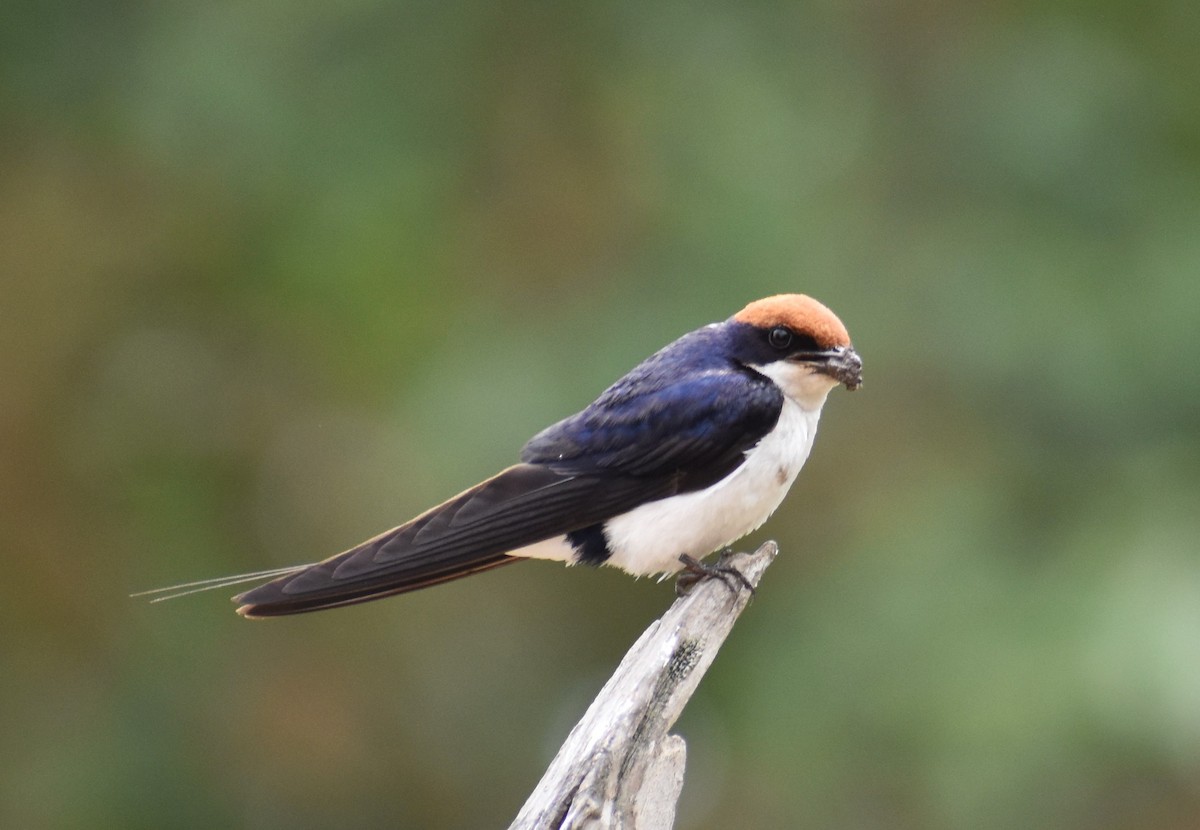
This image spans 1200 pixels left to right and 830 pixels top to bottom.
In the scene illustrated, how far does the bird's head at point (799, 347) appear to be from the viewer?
336 centimetres

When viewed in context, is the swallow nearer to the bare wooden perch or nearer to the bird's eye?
the bird's eye

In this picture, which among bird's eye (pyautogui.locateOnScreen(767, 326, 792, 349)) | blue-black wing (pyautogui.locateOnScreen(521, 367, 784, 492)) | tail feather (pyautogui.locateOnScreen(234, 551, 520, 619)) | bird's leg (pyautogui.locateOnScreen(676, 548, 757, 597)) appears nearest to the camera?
tail feather (pyautogui.locateOnScreen(234, 551, 520, 619))

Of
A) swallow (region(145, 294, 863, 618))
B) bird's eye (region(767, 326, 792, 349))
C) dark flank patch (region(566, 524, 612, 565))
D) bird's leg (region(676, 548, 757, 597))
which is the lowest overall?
bird's leg (region(676, 548, 757, 597))

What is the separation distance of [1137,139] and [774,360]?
12.9ft

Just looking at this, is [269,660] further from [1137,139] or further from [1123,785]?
[1137,139]

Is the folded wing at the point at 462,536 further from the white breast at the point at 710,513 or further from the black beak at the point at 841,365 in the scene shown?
the black beak at the point at 841,365

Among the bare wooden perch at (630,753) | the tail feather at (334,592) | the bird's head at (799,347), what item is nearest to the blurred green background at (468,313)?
the bird's head at (799,347)

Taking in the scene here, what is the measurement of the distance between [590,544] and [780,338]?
1.99 ft

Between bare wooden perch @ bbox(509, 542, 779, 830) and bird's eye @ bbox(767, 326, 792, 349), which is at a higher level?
bird's eye @ bbox(767, 326, 792, 349)

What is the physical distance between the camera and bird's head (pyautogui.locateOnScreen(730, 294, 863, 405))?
3.36 m

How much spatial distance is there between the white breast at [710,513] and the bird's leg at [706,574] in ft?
0.13

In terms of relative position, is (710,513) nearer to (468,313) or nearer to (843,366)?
(843,366)

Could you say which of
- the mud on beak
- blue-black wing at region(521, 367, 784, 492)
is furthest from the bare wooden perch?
the mud on beak

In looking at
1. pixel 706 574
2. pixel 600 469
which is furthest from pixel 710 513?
pixel 600 469
